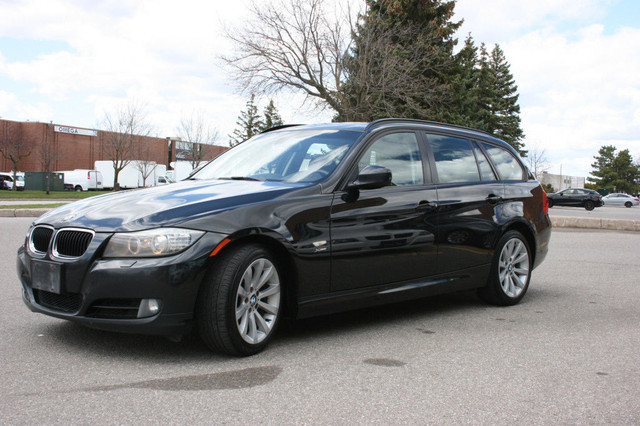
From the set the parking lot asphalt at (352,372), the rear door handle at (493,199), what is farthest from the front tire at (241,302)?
the rear door handle at (493,199)

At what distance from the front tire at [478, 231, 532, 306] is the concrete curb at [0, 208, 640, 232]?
41.4 ft

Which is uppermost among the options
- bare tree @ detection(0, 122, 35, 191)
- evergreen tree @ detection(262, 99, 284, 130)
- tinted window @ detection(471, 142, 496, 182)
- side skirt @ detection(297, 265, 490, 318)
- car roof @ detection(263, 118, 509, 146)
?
evergreen tree @ detection(262, 99, 284, 130)

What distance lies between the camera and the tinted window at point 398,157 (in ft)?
16.1

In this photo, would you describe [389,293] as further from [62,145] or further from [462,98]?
[62,145]

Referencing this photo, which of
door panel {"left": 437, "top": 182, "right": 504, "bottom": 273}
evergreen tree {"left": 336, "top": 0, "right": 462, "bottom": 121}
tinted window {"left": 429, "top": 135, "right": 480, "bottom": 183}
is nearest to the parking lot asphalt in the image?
door panel {"left": 437, "top": 182, "right": 504, "bottom": 273}

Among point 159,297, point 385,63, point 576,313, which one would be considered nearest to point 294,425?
point 159,297

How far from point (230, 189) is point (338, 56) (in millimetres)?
28151

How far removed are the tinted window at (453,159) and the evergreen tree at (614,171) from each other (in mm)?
110929

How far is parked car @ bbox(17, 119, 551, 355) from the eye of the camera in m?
3.66

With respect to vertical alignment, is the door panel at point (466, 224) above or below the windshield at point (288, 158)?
below

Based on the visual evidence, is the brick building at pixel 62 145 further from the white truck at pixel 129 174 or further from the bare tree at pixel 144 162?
the white truck at pixel 129 174

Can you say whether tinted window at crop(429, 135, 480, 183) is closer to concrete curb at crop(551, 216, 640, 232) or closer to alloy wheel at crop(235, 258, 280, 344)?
alloy wheel at crop(235, 258, 280, 344)

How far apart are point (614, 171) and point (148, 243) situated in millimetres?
117159

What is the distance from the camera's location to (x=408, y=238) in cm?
487
